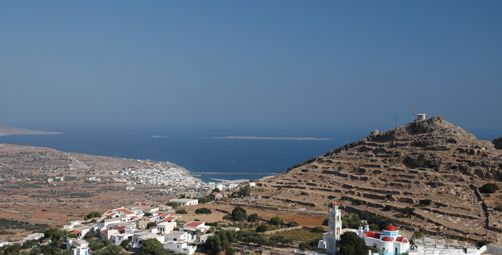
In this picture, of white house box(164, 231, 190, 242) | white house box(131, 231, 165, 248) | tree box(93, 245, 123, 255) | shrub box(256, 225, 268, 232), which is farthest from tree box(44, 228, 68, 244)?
shrub box(256, 225, 268, 232)

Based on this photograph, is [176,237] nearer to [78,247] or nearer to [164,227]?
[164,227]

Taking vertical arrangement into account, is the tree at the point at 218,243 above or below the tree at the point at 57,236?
above

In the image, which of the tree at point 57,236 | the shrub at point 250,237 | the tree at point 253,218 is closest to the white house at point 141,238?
the shrub at point 250,237

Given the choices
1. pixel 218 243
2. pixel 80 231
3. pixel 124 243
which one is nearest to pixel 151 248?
pixel 218 243

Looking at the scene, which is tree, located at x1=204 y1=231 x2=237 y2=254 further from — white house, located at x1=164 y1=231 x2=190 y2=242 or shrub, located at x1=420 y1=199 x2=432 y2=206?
shrub, located at x1=420 y1=199 x2=432 y2=206

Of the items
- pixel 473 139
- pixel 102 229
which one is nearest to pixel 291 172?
pixel 473 139

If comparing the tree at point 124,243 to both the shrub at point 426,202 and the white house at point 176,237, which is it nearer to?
the white house at point 176,237
